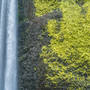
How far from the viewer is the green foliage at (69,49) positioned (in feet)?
24.5

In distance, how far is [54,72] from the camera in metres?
7.64

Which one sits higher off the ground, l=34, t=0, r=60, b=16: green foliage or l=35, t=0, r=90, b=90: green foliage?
l=34, t=0, r=60, b=16: green foliage

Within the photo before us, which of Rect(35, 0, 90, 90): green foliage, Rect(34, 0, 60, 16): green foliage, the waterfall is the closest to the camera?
Rect(35, 0, 90, 90): green foliage

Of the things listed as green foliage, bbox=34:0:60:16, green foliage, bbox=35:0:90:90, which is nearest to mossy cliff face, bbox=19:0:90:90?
green foliage, bbox=35:0:90:90

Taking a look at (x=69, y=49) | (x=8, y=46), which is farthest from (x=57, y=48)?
(x=8, y=46)

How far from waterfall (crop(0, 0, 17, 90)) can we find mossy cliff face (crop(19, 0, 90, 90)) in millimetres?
277

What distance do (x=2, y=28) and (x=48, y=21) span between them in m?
2.08

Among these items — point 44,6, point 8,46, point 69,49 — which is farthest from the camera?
point 44,6

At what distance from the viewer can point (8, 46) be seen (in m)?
8.68

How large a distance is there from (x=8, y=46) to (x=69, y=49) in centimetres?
253

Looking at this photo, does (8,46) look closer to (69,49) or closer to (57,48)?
(57,48)

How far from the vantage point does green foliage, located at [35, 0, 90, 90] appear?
7469mm

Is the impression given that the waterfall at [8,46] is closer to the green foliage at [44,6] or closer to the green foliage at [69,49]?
the green foliage at [44,6]

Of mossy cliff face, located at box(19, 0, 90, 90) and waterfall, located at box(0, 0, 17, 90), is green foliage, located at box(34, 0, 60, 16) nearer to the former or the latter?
mossy cliff face, located at box(19, 0, 90, 90)
